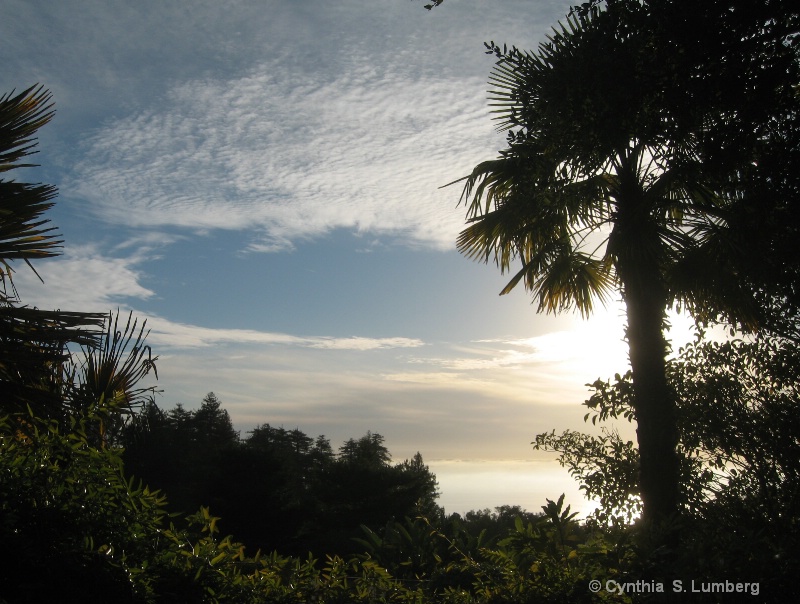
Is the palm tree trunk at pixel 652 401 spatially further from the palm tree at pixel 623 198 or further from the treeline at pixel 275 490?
the treeline at pixel 275 490

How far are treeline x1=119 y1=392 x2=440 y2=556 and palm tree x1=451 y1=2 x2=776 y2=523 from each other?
18892 mm

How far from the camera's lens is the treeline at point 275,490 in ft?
122

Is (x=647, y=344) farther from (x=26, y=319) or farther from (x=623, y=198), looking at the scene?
(x=26, y=319)

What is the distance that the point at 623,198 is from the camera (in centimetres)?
827

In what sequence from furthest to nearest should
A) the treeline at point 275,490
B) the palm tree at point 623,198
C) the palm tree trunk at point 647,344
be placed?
the treeline at point 275,490 → the palm tree trunk at point 647,344 → the palm tree at point 623,198

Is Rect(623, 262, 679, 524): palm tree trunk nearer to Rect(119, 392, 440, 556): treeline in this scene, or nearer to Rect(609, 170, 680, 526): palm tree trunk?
Rect(609, 170, 680, 526): palm tree trunk

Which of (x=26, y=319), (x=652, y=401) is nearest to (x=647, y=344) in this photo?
(x=652, y=401)

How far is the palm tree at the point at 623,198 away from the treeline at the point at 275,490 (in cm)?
1889

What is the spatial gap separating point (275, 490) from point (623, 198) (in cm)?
3417

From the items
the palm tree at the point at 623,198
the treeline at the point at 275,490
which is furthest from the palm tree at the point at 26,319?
the treeline at the point at 275,490

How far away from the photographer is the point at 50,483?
11.1ft

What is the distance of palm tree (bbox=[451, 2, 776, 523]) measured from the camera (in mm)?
5148

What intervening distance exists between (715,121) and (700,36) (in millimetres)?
687

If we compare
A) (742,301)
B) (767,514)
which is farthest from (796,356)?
(767,514)
